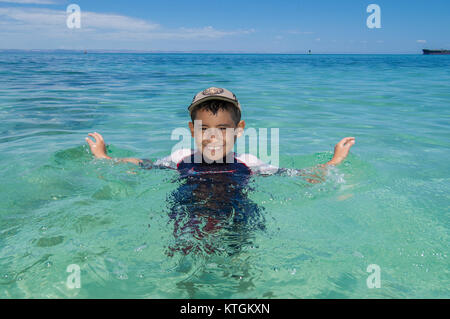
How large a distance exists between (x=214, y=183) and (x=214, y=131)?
465 millimetres

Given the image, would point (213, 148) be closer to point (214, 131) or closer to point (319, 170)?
point (214, 131)

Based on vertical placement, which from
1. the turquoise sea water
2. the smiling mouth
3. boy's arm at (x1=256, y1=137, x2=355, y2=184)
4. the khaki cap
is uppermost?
the khaki cap

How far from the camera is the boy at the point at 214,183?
247cm

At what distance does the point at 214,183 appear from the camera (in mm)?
3008

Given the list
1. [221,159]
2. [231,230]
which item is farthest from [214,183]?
[231,230]

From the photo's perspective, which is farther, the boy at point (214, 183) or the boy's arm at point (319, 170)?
the boy's arm at point (319, 170)

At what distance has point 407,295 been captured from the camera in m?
2.04

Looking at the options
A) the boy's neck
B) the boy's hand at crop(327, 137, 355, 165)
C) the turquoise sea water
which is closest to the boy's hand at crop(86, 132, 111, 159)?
the turquoise sea water

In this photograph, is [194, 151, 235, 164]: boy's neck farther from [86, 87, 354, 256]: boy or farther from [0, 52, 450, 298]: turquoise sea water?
[0, 52, 450, 298]: turquoise sea water

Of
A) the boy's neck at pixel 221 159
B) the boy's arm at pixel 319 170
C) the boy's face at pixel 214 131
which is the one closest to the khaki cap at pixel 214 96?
the boy's face at pixel 214 131

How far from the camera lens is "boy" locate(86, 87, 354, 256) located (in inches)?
97.4

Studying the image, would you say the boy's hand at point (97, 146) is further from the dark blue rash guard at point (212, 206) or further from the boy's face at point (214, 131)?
the boy's face at point (214, 131)

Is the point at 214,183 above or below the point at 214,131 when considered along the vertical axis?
below
